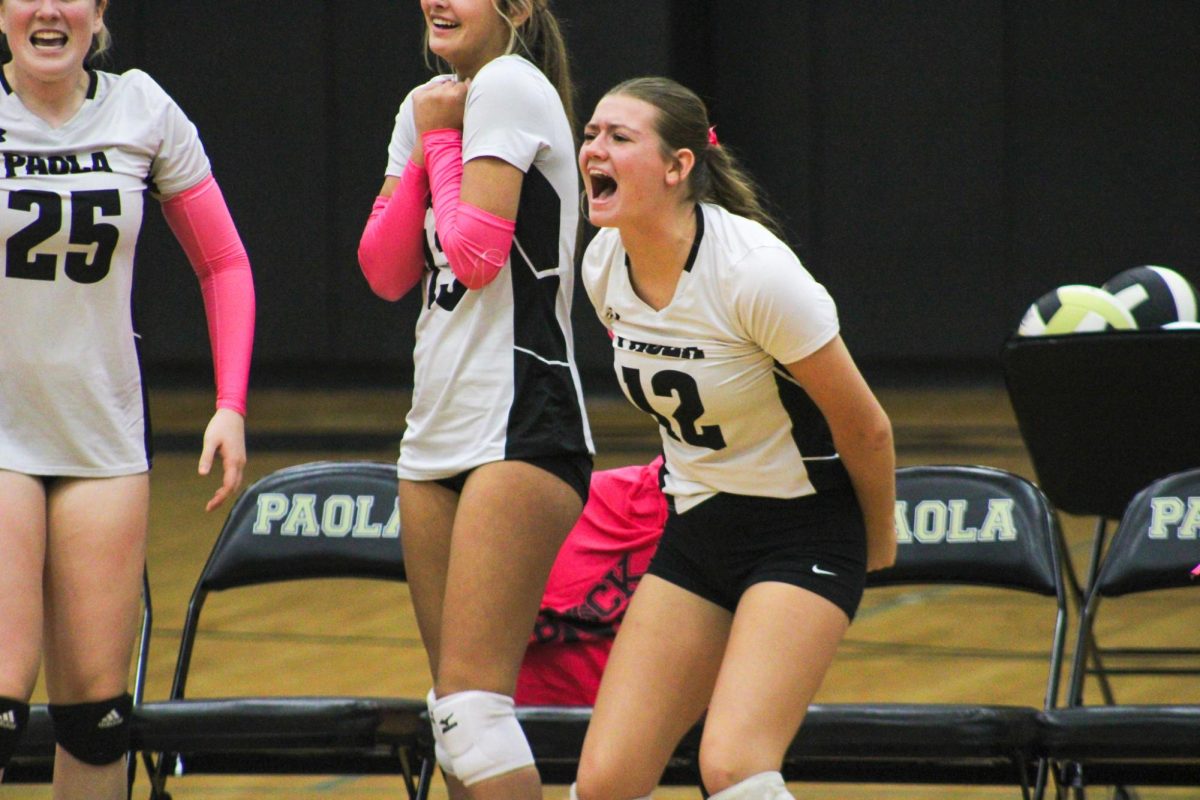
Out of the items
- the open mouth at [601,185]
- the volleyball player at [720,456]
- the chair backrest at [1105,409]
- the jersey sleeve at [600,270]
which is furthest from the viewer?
the chair backrest at [1105,409]

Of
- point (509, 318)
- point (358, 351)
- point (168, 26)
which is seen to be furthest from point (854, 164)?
point (509, 318)

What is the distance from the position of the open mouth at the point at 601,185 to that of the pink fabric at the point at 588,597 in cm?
67

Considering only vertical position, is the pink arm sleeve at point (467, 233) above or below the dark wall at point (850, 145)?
above

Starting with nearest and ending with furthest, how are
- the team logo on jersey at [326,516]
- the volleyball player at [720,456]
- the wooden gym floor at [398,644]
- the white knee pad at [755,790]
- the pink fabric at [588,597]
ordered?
the white knee pad at [755,790]
the volleyball player at [720,456]
the pink fabric at [588,597]
the team logo on jersey at [326,516]
the wooden gym floor at [398,644]

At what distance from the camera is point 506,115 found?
2.21 meters

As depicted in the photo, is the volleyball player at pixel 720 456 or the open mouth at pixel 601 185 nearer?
the volleyball player at pixel 720 456

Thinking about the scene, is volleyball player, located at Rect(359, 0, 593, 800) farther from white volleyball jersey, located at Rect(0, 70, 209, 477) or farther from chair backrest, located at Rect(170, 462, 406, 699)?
chair backrest, located at Rect(170, 462, 406, 699)

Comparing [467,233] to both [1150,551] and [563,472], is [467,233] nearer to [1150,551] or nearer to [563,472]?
[563,472]

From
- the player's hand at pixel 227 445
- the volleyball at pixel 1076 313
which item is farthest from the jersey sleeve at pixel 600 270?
the volleyball at pixel 1076 313

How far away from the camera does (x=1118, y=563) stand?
2.89 meters

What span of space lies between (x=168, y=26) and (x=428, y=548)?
347 inches

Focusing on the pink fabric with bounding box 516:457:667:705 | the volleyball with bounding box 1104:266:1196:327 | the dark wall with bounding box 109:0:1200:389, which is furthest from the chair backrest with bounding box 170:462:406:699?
the dark wall with bounding box 109:0:1200:389

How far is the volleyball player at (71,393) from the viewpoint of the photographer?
224 centimetres

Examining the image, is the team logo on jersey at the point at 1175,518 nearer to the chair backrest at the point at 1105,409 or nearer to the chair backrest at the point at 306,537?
the chair backrest at the point at 1105,409
